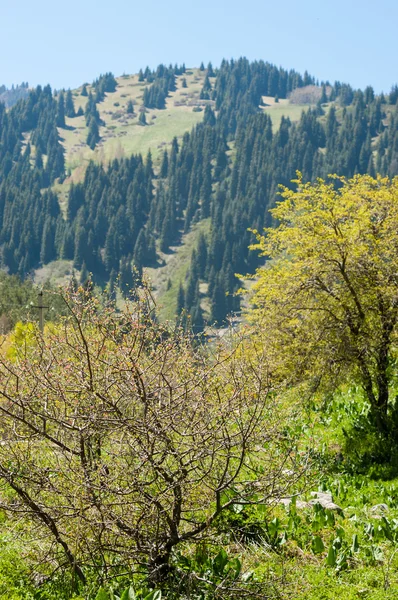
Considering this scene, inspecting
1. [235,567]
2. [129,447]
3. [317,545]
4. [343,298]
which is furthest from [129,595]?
[343,298]

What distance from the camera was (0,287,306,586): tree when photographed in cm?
711

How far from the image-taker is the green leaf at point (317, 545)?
27.3 ft

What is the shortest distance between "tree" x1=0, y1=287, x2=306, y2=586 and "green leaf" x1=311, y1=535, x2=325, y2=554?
3.50ft

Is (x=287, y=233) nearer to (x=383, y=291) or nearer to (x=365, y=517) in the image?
(x=383, y=291)

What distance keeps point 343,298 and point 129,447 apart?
8.92 meters

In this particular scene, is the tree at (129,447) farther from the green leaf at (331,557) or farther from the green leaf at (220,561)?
the green leaf at (331,557)

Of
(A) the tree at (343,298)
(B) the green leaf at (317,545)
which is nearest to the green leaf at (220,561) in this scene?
(B) the green leaf at (317,545)

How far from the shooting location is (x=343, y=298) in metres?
14.8

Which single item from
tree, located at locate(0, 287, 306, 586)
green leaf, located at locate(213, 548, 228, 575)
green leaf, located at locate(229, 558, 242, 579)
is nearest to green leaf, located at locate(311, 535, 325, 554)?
tree, located at locate(0, 287, 306, 586)

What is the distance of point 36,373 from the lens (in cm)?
790

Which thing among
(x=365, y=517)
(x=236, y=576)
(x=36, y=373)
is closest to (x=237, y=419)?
(x=236, y=576)

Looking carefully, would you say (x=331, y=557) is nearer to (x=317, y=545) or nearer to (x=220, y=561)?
(x=317, y=545)

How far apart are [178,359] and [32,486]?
2393mm

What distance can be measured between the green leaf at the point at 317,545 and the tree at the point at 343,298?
20.9 ft
